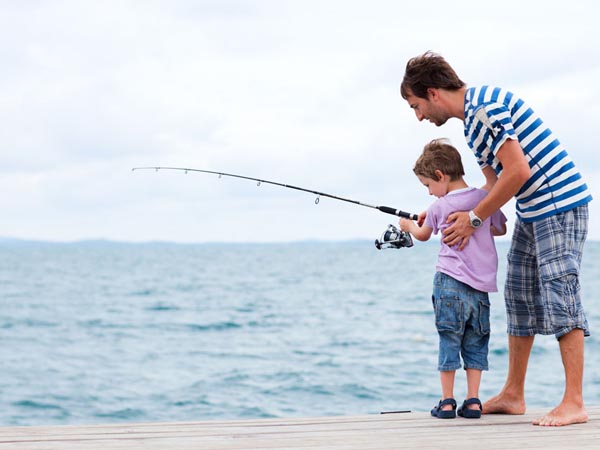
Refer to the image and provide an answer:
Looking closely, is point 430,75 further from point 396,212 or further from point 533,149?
point 396,212

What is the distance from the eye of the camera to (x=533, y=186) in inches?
129

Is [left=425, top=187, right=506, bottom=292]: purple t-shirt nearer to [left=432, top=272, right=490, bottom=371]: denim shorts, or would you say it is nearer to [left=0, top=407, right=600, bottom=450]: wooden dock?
[left=432, top=272, right=490, bottom=371]: denim shorts

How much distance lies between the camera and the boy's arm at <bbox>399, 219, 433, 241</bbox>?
3.44 m

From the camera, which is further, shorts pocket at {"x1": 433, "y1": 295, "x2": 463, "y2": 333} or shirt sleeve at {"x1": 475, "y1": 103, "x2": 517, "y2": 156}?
shorts pocket at {"x1": 433, "y1": 295, "x2": 463, "y2": 333}

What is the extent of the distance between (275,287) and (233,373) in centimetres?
2060

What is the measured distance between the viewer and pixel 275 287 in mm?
34438

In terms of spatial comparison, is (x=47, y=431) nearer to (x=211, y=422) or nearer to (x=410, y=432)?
(x=211, y=422)

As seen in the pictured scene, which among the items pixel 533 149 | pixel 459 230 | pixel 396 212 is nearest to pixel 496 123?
pixel 533 149

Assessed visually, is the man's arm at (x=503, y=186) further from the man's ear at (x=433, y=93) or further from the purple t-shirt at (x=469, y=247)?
the man's ear at (x=433, y=93)

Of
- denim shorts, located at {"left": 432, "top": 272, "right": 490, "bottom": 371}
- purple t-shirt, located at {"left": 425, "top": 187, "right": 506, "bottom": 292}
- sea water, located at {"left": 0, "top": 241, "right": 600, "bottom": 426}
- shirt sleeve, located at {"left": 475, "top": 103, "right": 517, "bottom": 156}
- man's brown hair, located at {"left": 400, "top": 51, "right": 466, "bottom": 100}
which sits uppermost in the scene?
man's brown hair, located at {"left": 400, "top": 51, "right": 466, "bottom": 100}

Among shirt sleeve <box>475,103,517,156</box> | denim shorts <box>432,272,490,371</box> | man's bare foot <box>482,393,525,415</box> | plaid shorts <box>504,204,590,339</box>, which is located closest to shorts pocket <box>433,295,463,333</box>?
denim shorts <box>432,272,490,371</box>

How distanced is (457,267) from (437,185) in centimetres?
33

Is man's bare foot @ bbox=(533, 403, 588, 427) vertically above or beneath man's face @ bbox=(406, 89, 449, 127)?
beneath

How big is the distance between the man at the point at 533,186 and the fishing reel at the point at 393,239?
0.70ft
